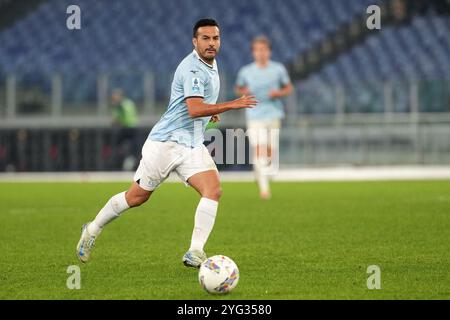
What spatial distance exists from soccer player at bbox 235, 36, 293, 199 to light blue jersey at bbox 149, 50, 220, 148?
25.8ft

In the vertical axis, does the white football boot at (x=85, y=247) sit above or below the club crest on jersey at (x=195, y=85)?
below

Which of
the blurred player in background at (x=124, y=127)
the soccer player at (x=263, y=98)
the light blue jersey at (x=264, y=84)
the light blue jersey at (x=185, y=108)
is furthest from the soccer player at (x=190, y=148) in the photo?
the blurred player in background at (x=124, y=127)

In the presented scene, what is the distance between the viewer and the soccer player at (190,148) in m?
7.44

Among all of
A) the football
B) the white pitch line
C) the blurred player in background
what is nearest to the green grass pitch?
the football

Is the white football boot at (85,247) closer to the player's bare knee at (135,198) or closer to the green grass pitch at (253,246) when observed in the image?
the green grass pitch at (253,246)

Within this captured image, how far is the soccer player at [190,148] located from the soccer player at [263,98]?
25.7 feet

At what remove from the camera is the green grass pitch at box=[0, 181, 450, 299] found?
6.55 m

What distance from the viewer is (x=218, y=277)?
249 inches

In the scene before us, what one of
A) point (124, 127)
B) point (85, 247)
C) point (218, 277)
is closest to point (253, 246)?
point (85, 247)

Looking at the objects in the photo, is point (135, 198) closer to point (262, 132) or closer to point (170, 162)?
point (170, 162)

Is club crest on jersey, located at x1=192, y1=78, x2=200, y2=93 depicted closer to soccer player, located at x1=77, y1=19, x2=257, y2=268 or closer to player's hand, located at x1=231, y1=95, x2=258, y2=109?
soccer player, located at x1=77, y1=19, x2=257, y2=268

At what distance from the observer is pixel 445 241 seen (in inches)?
367

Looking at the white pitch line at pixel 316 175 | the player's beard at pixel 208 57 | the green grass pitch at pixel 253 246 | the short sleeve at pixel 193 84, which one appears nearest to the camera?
the green grass pitch at pixel 253 246
